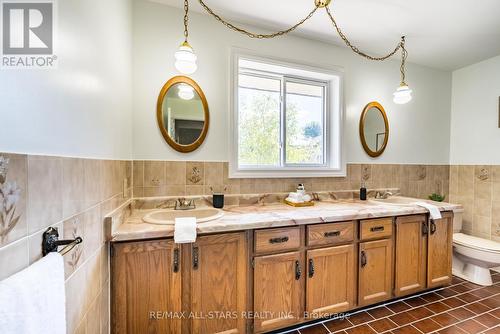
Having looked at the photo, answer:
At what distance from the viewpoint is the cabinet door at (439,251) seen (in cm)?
200

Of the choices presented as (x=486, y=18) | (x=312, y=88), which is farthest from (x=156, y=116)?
(x=486, y=18)

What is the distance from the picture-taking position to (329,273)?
1645 mm

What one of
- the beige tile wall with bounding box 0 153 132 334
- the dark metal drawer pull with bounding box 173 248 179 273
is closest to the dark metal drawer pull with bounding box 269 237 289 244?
the dark metal drawer pull with bounding box 173 248 179 273

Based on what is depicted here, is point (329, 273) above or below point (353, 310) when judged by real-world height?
above

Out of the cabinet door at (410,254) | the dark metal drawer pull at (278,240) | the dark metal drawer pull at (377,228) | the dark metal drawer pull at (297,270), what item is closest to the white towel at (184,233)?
the dark metal drawer pull at (278,240)

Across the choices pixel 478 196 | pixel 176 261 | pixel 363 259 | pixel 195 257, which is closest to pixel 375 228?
pixel 363 259

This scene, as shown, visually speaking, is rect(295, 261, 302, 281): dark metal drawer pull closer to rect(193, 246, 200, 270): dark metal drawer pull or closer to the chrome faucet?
rect(193, 246, 200, 270): dark metal drawer pull

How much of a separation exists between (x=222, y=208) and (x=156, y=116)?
96 centimetres

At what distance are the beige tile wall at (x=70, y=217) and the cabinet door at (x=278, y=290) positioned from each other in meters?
0.91

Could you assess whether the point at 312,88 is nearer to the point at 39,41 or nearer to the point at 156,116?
the point at 156,116

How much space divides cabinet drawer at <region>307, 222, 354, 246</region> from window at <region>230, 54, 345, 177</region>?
703mm

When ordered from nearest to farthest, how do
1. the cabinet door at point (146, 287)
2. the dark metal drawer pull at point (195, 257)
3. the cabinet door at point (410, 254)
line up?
the cabinet door at point (146, 287) < the dark metal drawer pull at point (195, 257) < the cabinet door at point (410, 254)

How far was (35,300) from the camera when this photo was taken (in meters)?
0.49

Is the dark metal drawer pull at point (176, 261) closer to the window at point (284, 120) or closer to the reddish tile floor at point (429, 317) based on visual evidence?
the window at point (284, 120)
